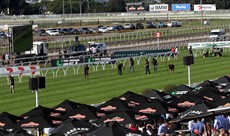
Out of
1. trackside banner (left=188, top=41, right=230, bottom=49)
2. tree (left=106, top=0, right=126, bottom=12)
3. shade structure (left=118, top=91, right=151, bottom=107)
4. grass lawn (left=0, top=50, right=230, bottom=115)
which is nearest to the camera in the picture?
shade structure (left=118, top=91, right=151, bottom=107)

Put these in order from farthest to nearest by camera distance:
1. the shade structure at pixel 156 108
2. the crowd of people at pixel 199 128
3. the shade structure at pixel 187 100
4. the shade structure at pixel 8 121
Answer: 1. the shade structure at pixel 187 100
2. the shade structure at pixel 156 108
3. the shade structure at pixel 8 121
4. the crowd of people at pixel 199 128

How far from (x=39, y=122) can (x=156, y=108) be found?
4.18 metres

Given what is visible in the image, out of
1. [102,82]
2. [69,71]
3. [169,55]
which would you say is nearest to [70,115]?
[102,82]

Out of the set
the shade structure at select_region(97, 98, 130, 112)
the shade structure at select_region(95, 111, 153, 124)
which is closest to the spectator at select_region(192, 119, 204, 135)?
the shade structure at select_region(95, 111, 153, 124)

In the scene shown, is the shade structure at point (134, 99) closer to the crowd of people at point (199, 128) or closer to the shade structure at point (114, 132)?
the crowd of people at point (199, 128)

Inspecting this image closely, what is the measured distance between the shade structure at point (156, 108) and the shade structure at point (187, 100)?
3.03 feet

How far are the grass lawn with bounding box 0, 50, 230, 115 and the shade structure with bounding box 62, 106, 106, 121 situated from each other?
7981mm

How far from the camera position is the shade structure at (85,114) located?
25.6m

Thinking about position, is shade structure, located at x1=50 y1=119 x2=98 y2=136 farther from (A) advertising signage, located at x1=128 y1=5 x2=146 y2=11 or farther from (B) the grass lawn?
(A) advertising signage, located at x1=128 y1=5 x2=146 y2=11

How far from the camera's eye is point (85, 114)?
25.7m

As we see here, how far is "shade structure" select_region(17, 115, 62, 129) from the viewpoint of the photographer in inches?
953

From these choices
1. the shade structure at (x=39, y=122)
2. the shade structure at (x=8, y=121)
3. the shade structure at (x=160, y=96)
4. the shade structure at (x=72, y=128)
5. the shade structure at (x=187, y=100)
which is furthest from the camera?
the shade structure at (x=160, y=96)

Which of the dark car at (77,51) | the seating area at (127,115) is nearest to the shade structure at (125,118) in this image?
the seating area at (127,115)

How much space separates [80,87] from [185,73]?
8358mm
